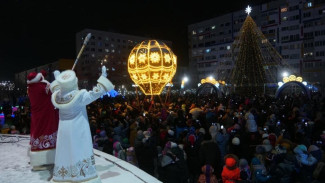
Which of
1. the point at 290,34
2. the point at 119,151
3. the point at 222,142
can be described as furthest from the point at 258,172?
the point at 290,34

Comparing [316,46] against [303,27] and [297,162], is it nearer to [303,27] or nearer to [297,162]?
[303,27]

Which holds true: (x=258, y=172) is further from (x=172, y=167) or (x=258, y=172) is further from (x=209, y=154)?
(x=172, y=167)

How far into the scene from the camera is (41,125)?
5.71 meters

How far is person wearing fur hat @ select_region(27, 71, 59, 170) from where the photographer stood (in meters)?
5.61

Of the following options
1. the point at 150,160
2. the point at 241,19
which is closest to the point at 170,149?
the point at 150,160

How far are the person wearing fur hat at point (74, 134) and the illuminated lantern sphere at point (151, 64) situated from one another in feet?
42.9

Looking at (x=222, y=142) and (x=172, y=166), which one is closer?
(x=172, y=166)

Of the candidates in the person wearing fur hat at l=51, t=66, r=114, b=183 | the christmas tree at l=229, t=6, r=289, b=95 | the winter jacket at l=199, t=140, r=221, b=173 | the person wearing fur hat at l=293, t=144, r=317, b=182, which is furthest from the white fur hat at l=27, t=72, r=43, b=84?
the christmas tree at l=229, t=6, r=289, b=95

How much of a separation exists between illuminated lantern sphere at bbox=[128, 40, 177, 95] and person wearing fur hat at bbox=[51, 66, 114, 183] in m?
13.1

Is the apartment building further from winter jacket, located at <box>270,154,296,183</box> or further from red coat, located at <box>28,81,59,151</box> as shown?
red coat, located at <box>28,81,59,151</box>

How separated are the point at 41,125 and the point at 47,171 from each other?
0.91m

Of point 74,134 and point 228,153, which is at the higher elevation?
point 74,134

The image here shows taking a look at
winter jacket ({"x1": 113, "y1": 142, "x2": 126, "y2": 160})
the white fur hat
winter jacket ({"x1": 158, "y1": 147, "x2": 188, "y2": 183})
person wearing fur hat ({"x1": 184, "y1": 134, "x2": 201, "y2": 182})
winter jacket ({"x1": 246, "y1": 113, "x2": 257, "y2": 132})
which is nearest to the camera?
the white fur hat

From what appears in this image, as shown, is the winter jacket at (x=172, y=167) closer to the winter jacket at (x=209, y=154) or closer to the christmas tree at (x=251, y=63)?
the winter jacket at (x=209, y=154)
